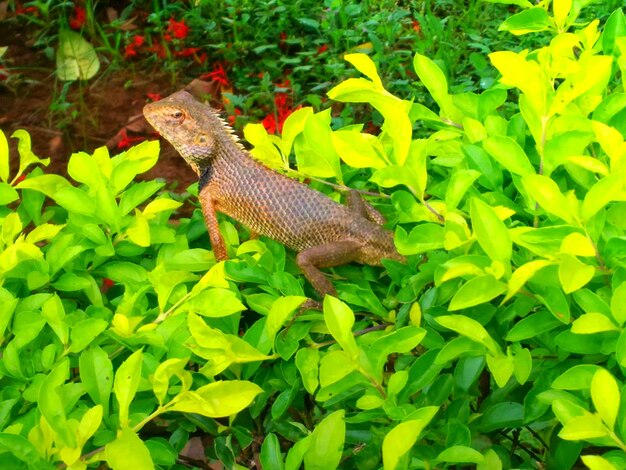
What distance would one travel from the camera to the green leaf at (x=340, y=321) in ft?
4.63

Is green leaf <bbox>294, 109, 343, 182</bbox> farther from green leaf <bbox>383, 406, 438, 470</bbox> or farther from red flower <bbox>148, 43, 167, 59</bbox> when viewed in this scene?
red flower <bbox>148, 43, 167, 59</bbox>

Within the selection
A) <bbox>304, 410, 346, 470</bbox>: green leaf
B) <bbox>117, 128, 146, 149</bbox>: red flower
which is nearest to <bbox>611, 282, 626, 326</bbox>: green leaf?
<bbox>304, 410, 346, 470</bbox>: green leaf

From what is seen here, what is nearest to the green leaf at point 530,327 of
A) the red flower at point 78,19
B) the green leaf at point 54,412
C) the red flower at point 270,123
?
the green leaf at point 54,412

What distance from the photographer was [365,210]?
256cm

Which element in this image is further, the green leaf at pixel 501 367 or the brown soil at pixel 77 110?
the brown soil at pixel 77 110

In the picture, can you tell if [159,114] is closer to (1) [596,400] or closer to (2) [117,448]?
(2) [117,448]

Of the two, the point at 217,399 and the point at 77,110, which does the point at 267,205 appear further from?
the point at 77,110

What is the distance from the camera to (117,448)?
4.33ft

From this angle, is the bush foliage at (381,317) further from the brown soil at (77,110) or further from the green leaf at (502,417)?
the brown soil at (77,110)

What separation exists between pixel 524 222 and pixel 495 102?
1.24 ft

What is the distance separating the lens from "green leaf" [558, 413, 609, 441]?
4.08 ft

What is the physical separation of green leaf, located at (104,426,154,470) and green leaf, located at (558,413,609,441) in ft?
2.13

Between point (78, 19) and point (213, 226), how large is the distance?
4271 mm

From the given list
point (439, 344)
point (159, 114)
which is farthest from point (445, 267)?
point (159, 114)
